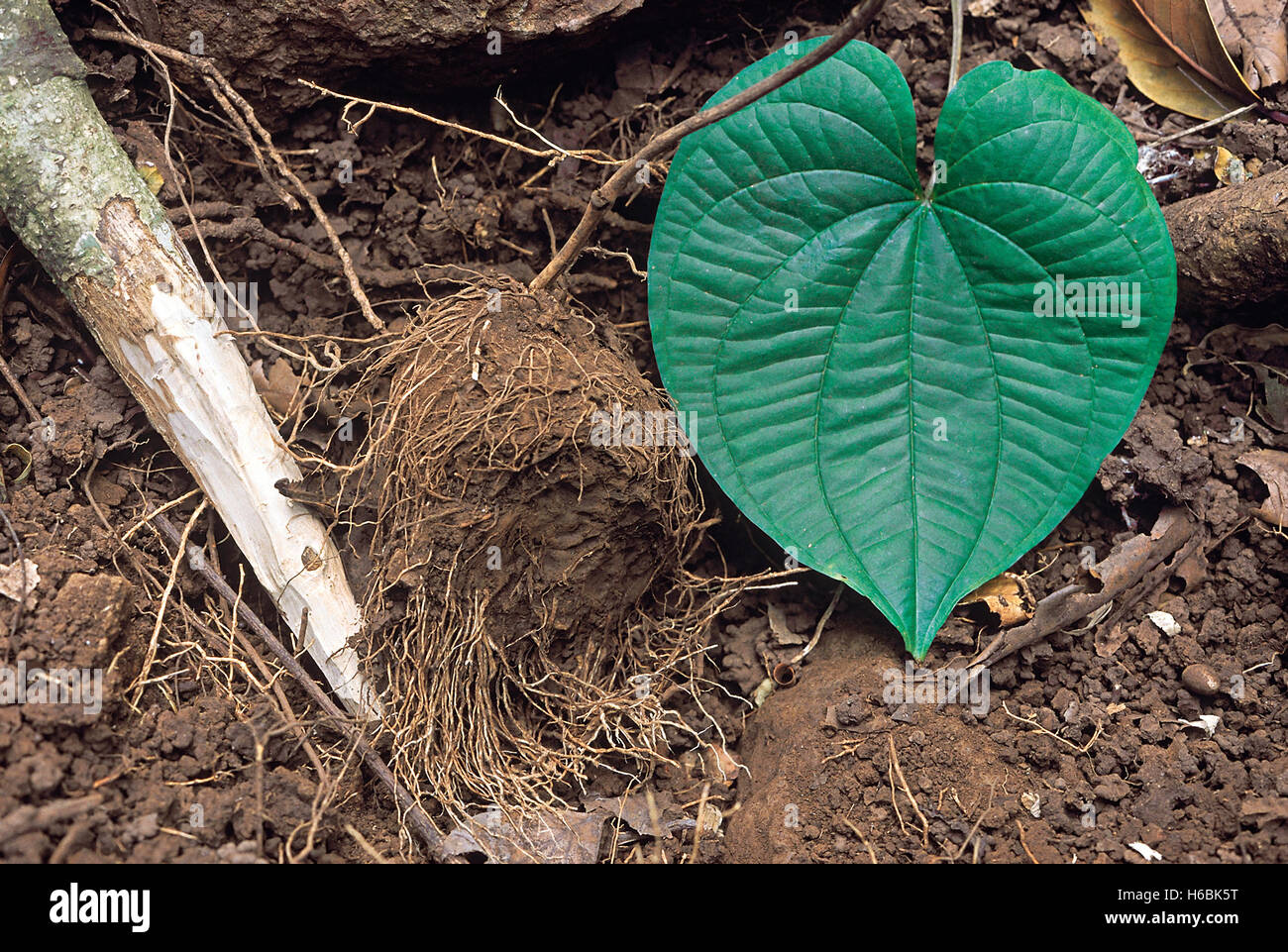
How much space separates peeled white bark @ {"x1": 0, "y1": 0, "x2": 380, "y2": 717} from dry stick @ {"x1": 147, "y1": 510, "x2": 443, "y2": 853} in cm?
4

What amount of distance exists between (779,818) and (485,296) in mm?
1044

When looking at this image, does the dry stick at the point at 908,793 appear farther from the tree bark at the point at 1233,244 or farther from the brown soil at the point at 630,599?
the tree bark at the point at 1233,244

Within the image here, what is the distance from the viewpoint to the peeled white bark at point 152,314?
1.59 m

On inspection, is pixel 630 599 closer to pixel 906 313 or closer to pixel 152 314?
pixel 906 313

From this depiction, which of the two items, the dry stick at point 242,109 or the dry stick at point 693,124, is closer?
the dry stick at point 693,124

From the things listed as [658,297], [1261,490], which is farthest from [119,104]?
[1261,490]

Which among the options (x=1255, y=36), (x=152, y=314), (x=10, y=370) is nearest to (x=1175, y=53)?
(x=1255, y=36)

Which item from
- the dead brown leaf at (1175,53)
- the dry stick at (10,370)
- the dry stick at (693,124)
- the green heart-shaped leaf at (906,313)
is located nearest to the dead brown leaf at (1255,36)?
the dead brown leaf at (1175,53)

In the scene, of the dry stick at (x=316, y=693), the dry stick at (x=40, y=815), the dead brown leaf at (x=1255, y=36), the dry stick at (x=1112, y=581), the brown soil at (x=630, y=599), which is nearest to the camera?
the dry stick at (x=40, y=815)

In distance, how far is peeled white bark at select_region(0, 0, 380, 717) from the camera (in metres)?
1.59

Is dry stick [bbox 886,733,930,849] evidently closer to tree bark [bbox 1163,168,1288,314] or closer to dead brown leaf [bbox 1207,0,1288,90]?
tree bark [bbox 1163,168,1288,314]

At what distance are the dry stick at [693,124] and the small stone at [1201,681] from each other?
1.19 m

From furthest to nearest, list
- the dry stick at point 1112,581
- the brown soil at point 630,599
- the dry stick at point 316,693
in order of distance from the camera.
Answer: the dry stick at point 1112,581, the dry stick at point 316,693, the brown soil at point 630,599

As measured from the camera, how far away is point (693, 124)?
1472 millimetres
